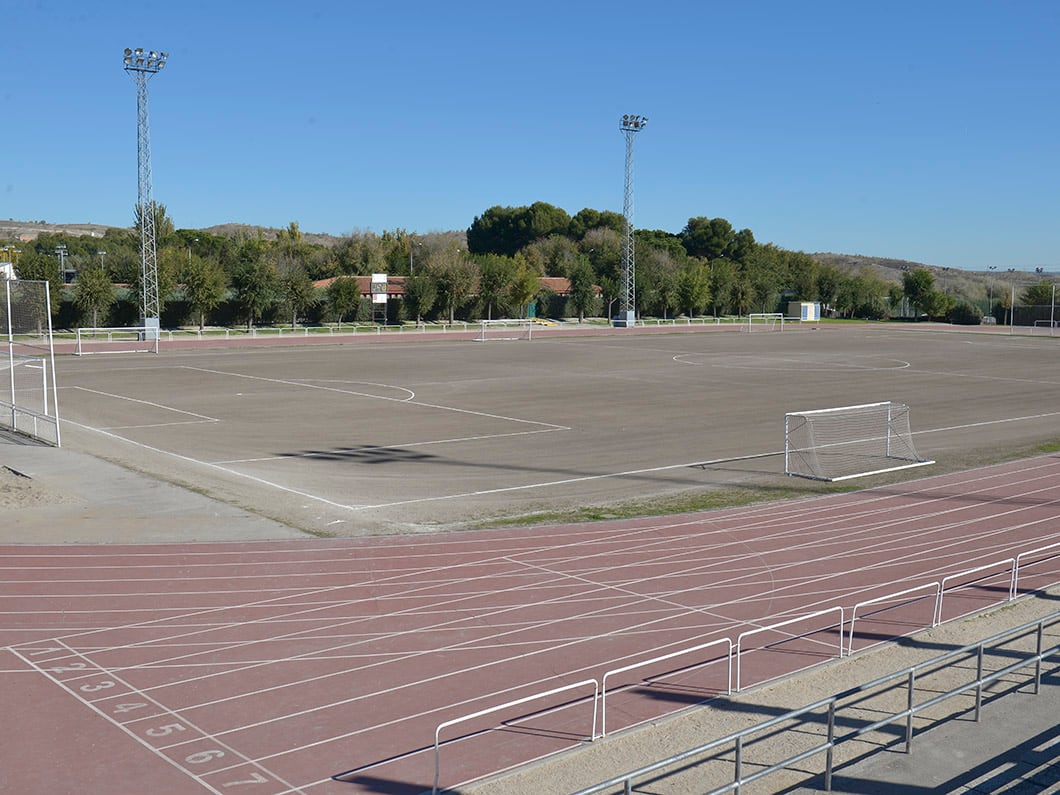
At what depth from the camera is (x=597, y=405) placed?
1465 inches

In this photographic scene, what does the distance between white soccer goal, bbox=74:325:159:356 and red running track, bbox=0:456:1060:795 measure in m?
46.9

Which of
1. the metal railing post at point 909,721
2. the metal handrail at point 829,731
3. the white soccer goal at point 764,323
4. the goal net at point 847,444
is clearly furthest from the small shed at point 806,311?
the metal railing post at point 909,721

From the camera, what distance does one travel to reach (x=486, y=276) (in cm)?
9538

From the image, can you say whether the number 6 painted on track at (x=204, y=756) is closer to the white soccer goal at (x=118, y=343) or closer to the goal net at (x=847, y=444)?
the goal net at (x=847, y=444)

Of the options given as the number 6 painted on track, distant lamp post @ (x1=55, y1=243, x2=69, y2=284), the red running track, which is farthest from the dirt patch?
distant lamp post @ (x1=55, y1=243, x2=69, y2=284)

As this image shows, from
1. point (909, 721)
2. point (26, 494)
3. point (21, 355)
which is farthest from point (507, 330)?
point (909, 721)

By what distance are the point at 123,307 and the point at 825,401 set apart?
184 feet

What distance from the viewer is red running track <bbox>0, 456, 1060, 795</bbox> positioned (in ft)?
30.5

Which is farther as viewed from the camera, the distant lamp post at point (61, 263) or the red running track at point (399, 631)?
the distant lamp post at point (61, 263)

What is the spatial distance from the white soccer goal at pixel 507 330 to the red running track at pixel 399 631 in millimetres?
57371

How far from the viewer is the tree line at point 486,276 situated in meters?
79.0

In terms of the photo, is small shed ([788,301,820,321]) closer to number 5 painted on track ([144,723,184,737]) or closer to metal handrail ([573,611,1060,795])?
metal handrail ([573,611,1060,795])

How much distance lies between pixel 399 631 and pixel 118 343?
190 ft

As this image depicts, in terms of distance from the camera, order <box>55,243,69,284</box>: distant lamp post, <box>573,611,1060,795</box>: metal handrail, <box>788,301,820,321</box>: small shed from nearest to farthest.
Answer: <box>573,611,1060,795</box>: metal handrail
<box>55,243,69,284</box>: distant lamp post
<box>788,301,820,321</box>: small shed
